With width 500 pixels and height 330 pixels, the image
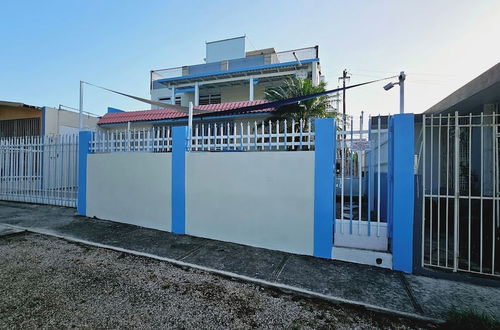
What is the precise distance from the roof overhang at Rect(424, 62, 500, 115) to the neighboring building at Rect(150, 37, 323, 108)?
7.91 m

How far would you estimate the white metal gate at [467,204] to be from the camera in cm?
357

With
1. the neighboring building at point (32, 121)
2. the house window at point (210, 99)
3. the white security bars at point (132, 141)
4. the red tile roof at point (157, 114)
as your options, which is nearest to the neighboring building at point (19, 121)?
the neighboring building at point (32, 121)

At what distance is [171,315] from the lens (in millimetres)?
2709

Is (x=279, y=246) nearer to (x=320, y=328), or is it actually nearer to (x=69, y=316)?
(x=320, y=328)

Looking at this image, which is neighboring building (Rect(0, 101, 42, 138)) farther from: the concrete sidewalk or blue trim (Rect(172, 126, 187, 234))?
blue trim (Rect(172, 126, 187, 234))

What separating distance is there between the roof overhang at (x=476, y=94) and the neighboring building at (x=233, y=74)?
7.91 meters

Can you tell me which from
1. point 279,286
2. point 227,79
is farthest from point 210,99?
point 279,286

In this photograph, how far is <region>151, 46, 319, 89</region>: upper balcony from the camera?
45.5 feet

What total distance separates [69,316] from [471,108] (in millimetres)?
8508

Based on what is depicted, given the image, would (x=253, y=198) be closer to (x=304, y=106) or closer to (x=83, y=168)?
(x=83, y=168)

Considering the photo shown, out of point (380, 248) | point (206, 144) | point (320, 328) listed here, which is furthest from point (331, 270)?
point (206, 144)

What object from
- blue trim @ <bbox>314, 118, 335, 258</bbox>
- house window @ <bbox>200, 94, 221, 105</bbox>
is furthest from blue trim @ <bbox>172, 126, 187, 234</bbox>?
house window @ <bbox>200, 94, 221, 105</bbox>

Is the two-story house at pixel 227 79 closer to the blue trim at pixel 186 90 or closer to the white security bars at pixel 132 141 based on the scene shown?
the blue trim at pixel 186 90

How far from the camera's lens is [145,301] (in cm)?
296
